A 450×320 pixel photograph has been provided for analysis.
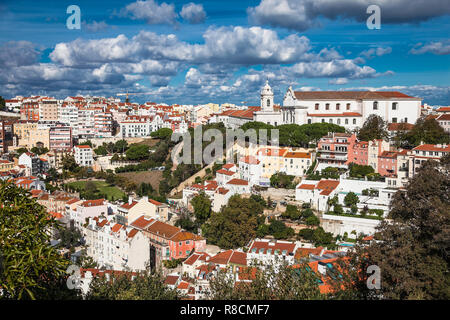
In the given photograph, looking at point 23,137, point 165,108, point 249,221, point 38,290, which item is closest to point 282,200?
point 249,221

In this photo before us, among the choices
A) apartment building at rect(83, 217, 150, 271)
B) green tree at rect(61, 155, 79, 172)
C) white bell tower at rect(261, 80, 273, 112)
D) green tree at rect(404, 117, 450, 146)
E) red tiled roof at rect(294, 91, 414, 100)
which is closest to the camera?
apartment building at rect(83, 217, 150, 271)

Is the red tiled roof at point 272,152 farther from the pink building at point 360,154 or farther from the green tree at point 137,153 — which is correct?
the green tree at point 137,153

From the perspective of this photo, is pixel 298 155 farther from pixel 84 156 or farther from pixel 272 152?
pixel 84 156

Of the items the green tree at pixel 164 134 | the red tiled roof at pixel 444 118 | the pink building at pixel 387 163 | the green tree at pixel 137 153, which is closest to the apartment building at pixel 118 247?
the pink building at pixel 387 163

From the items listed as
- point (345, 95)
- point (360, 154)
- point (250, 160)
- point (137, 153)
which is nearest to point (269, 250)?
point (250, 160)

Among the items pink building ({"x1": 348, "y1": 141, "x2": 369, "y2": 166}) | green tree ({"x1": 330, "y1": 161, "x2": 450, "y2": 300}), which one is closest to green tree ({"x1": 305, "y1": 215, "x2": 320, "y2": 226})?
pink building ({"x1": 348, "y1": 141, "x2": 369, "y2": 166})

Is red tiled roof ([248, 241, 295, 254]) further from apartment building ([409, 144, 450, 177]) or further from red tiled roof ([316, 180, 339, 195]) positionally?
apartment building ([409, 144, 450, 177])
